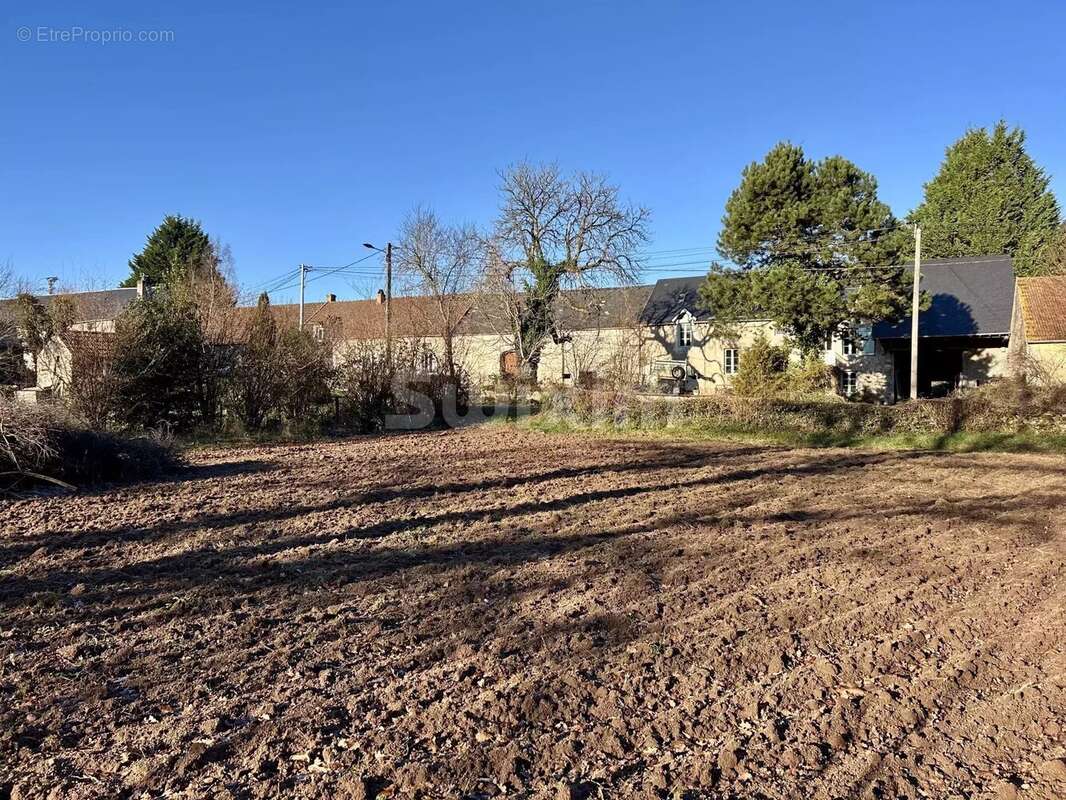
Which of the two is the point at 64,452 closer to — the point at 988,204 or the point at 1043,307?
the point at 1043,307

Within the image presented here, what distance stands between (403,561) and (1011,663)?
419 centimetres

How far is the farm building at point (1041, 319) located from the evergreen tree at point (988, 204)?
21.0 meters

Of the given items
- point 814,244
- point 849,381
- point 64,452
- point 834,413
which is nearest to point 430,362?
point 834,413

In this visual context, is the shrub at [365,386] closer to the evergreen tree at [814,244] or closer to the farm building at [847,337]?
the farm building at [847,337]

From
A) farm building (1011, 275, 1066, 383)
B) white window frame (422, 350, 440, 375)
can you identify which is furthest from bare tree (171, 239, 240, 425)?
farm building (1011, 275, 1066, 383)

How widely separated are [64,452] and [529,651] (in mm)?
8273

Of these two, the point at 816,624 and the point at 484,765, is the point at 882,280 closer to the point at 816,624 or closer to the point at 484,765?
the point at 816,624

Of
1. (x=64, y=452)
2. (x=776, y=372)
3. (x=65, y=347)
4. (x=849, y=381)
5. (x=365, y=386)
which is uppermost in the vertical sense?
(x=65, y=347)

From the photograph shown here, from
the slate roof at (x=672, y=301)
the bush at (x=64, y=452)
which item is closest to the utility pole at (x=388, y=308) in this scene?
the bush at (x=64, y=452)

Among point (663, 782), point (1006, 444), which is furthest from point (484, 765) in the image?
point (1006, 444)

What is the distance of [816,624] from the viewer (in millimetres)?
4277

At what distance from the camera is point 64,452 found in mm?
9102

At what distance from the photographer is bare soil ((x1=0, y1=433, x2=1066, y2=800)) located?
2.72m

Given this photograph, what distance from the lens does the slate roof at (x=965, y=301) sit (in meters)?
27.0
